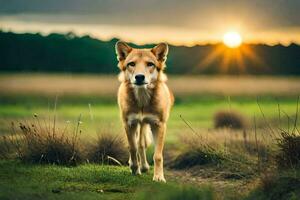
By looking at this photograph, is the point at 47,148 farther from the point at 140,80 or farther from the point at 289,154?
the point at 289,154

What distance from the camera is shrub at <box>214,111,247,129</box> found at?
24.1 metres

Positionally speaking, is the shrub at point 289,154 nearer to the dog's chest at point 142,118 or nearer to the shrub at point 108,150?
the dog's chest at point 142,118

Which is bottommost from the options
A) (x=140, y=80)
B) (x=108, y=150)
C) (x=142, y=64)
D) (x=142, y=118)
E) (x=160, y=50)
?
(x=108, y=150)

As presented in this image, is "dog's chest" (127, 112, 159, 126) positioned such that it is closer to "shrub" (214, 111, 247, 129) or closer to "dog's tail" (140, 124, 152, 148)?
"dog's tail" (140, 124, 152, 148)

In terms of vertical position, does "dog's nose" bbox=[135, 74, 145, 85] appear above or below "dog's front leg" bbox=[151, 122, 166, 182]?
above

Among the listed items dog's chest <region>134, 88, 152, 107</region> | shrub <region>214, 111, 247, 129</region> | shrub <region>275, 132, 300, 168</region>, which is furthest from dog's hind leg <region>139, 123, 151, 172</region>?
shrub <region>214, 111, 247, 129</region>

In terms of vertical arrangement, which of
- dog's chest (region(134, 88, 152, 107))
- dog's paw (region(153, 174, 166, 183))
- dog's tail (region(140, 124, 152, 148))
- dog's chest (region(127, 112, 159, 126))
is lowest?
dog's paw (region(153, 174, 166, 183))

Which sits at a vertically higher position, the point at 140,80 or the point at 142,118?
the point at 140,80

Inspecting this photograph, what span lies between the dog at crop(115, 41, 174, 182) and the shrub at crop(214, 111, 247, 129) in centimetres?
986

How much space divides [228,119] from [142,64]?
1105 centimetres

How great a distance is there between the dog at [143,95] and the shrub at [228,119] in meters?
9.86

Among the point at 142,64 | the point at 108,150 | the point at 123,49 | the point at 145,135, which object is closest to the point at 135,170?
the point at 145,135

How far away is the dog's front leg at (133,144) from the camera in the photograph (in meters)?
14.2

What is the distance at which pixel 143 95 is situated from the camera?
45.7ft
